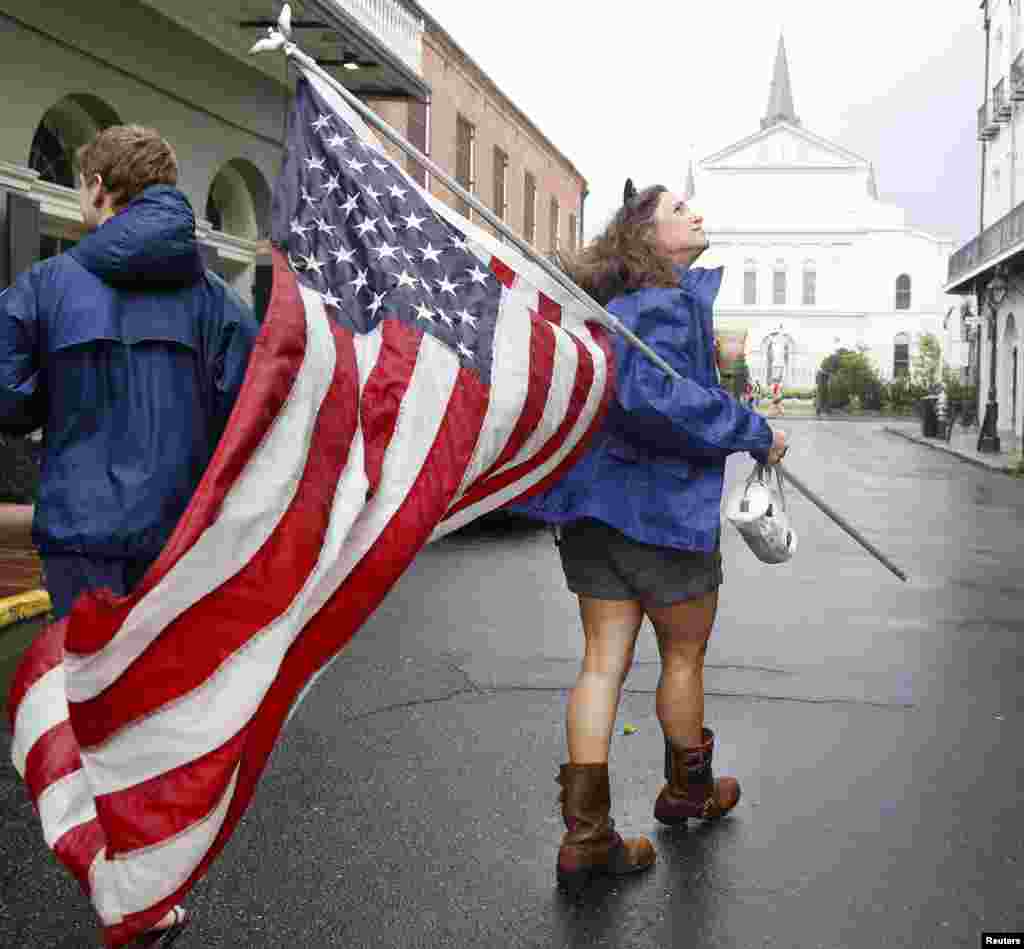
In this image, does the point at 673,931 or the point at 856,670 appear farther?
the point at 856,670

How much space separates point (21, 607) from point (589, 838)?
465 centimetres

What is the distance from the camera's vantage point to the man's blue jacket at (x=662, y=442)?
3.42 m

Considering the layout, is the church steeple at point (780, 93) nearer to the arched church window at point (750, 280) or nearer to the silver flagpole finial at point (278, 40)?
the arched church window at point (750, 280)

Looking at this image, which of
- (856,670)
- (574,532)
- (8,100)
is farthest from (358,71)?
(574,532)

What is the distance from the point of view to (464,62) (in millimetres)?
26984

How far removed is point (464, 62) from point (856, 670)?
2291 cm

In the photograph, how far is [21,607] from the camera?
7160mm

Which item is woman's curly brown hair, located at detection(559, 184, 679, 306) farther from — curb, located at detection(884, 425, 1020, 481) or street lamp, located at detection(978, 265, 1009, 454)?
street lamp, located at detection(978, 265, 1009, 454)

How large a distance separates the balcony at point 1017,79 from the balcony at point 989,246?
3178mm

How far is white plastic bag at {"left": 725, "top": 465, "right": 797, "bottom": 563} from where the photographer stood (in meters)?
3.76

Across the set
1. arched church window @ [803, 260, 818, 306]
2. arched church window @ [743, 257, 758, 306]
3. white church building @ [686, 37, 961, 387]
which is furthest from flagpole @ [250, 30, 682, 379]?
arched church window @ [803, 260, 818, 306]

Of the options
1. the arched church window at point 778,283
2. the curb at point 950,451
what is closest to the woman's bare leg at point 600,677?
the curb at point 950,451

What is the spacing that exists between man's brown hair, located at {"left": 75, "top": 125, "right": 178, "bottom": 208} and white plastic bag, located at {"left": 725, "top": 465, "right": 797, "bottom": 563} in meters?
1.78

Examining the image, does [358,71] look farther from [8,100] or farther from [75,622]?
[75,622]
